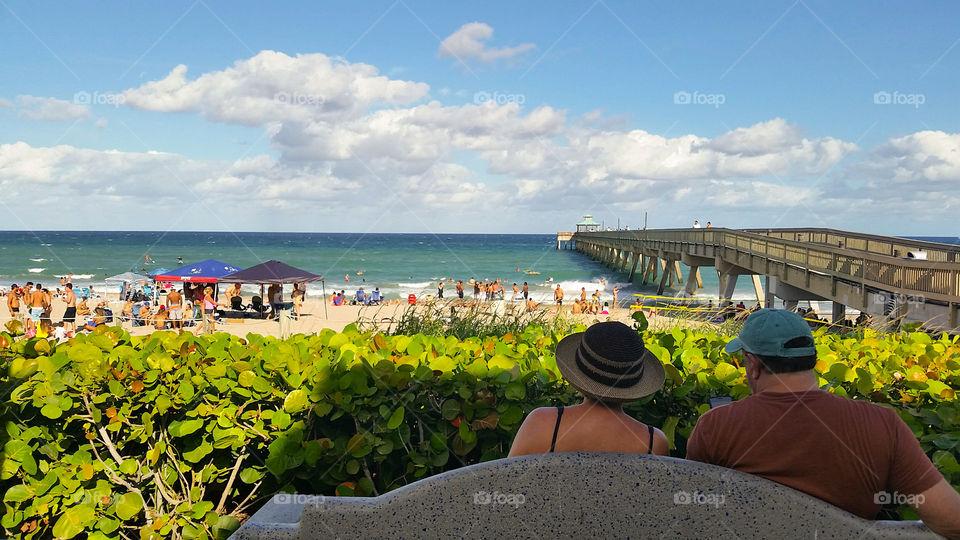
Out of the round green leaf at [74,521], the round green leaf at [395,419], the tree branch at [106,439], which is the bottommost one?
the round green leaf at [74,521]

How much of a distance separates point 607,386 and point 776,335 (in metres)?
0.55

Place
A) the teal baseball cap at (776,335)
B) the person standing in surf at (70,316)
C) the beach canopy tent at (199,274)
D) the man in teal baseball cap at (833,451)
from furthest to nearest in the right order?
the beach canopy tent at (199,274) < the person standing in surf at (70,316) < the teal baseball cap at (776,335) < the man in teal baseball cap at (833,451)

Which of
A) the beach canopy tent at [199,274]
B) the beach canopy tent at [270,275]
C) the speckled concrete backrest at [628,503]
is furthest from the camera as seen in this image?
the beach canopy tent at [199,274]

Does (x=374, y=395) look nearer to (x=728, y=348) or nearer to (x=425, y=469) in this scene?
(x=425, y=469)

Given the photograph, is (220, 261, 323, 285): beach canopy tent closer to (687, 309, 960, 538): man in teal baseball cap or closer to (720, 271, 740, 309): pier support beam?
(720, 271, 740, 309): pier support beam

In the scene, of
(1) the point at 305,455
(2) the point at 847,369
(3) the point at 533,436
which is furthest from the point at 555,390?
(2) the point at 847,369

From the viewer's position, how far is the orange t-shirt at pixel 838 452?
6.19ft

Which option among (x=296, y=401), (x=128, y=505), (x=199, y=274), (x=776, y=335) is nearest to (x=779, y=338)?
(x=776, y=335)

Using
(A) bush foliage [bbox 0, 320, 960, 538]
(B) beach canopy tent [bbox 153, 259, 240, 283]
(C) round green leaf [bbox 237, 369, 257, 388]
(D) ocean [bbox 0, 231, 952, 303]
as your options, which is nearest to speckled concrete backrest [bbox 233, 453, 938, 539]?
(A) bush foliage [bbox 0, 320, 960, 538]

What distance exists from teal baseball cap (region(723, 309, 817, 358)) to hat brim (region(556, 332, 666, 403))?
0.31 metres

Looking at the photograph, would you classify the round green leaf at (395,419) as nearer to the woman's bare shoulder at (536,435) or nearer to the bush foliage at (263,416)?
the bush foliage at (263,416)

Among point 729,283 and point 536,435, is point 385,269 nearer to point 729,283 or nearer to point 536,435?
point 729,283

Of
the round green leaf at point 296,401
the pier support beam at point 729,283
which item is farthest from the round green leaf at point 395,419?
the pier support beam at point 729,283

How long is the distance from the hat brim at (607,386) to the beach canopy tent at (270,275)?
18371mm
